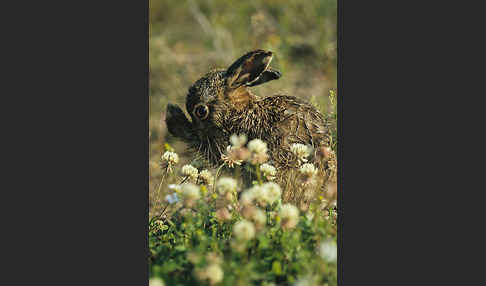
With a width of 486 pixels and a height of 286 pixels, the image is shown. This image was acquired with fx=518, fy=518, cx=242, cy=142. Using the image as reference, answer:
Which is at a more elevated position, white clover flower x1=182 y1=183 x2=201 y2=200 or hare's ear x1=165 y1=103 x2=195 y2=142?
hare's ear x1=165 y1=103 x2=195 y2=142

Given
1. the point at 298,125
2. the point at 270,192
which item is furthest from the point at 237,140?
the point at 298,125

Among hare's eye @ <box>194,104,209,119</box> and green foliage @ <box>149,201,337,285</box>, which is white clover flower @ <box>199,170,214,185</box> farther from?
hare's eye @ <box>194,104,209,119</box>

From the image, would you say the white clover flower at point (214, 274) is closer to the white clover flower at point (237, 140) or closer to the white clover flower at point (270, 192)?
the white clover flower at point (270, 192)

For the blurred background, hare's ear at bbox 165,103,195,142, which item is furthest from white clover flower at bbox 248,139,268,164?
the blurred background

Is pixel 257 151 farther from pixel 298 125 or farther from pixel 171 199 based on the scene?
pixel 298 125

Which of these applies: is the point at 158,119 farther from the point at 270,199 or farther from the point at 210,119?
the point at 270,199
